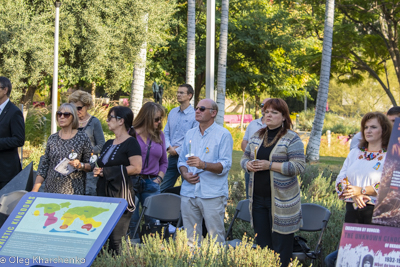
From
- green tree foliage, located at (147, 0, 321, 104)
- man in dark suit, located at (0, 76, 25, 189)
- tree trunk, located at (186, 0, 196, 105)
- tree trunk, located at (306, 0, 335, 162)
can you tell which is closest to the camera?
man in dark suit, located at (0, 76, 25, 189)

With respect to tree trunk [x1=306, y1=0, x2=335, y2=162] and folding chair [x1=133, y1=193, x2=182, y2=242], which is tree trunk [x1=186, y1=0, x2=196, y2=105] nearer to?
tree trunk [x1=306, y1=0, x2=335, y2=162]

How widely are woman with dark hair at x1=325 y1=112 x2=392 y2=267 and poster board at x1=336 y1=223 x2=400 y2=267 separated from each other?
1.64 ft

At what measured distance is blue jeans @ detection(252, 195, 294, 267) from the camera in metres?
4.06

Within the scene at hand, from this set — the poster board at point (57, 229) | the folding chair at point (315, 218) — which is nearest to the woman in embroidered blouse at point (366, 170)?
the folding chair at point (315, 218)

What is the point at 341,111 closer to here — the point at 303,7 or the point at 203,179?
the point at 303,7

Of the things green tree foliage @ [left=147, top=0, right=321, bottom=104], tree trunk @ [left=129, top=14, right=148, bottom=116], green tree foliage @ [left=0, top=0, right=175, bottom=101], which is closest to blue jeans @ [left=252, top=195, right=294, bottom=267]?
tree trunk @ [left=129, top=14, right=148, bottom=116]

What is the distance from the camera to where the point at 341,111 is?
42.0 m

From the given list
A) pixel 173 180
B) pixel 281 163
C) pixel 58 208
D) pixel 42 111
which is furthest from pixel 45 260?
pixel 42 111

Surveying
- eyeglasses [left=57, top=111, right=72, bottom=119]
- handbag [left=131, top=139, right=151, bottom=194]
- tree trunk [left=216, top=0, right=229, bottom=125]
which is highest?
tree trunk [left=216, top=0, right=229, bottom=125]

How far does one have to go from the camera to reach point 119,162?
4277 millimetres

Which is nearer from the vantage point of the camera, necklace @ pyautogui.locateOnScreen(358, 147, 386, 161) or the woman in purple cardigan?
necklace @ pyautogui.locateOnScreen(358, 147, 386, 161)

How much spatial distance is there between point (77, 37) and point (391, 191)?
11.0 metres

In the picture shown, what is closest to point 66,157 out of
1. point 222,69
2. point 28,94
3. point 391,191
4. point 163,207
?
point 163,207

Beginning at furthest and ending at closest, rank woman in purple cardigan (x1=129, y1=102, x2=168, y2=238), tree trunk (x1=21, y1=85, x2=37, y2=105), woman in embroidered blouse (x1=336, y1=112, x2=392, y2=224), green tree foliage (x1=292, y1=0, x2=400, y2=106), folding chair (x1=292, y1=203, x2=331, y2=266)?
green tree foliage (x1=292, y1=0, x2=400, y2=106), tree trunk (x1=21, y1=85, x2=37, y2=105), woman in purple cardigan (x1=129, y1=102, x2=168, y2=238), folding chair (x1=292, y1=203, x2=331, y2=266), woman in embroidered blouse (x1=336, y1=112, x2=392, y2=224)
